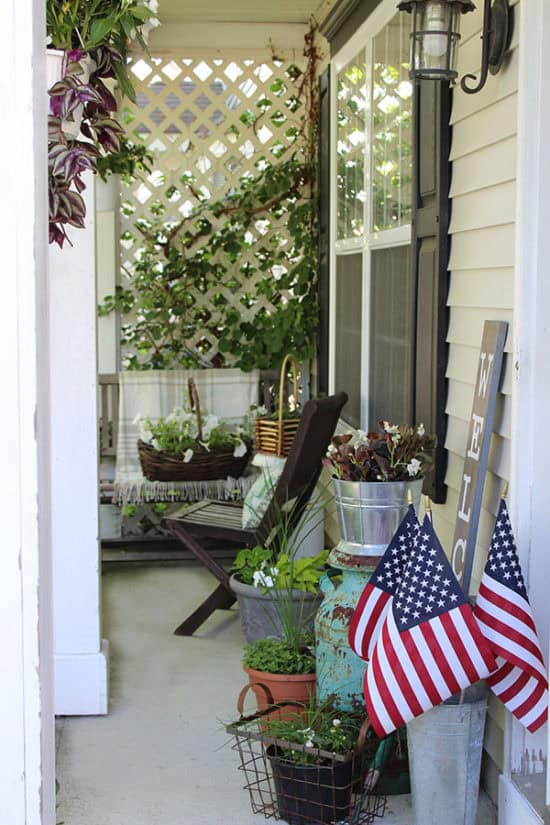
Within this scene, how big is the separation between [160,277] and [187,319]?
0.86 feet

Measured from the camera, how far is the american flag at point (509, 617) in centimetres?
258

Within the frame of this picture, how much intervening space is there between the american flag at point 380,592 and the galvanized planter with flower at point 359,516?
0.80 feet

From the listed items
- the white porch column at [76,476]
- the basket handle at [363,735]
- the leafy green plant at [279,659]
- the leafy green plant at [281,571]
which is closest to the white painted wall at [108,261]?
the leafy green plant at [281,571]

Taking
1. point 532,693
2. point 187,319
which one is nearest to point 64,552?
point 532,693

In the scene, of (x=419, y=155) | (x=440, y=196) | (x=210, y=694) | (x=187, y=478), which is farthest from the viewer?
(x=187, y=478)

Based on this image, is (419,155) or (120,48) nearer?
(120,48)

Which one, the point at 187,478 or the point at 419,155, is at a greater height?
the point at 419,155

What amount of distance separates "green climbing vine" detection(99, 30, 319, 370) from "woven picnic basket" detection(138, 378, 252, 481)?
2.15 ft

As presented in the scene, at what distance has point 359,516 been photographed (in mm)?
3135

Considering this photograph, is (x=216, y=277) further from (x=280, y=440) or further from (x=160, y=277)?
(x=280, y=440)

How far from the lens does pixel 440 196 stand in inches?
135

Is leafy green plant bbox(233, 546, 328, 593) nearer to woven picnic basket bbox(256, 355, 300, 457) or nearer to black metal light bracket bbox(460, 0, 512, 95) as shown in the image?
woven picnic basket bbox(256, 355, 300, 457)

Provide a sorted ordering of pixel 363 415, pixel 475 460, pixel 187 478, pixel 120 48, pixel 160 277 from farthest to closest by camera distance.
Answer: pixel 160 277
pixel 187 478
pixel 363 415
pixel 475 460
pixel 120 48

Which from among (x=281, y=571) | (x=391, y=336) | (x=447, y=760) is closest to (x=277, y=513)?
(x=281, y=571)
